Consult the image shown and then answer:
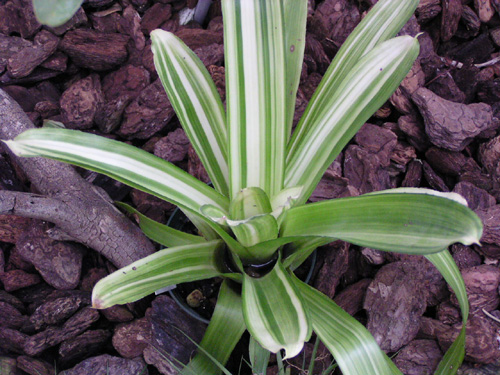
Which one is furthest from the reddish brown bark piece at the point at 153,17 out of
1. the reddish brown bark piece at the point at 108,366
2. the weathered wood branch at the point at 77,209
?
the reddish brown bark piece at the point at 108,366

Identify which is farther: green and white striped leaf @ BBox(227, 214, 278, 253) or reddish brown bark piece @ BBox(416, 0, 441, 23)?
reddish brown bark piece @ BBox(416, 0, 441, 23)

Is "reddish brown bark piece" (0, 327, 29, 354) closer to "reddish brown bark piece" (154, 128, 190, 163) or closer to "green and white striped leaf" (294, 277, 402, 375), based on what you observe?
"reddish brown bark piece" (154, 128, 190, 163)

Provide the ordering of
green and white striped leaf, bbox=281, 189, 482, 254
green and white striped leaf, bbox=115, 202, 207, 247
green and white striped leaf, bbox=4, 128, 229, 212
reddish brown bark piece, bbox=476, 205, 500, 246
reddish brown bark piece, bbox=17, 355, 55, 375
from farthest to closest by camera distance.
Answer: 1. reddish brown bark piece, bbox=476, 205, 500, 246
2. reddish brown bark piece, bbox=17, 355, 55, 375
3. green and white striped leaf, bbox=115, 202, 207, 247
4. green and white striped leaf, bbox=4, 128, 229, 212
5. green and white striped leaf, bbox=281, 189, 482, 254

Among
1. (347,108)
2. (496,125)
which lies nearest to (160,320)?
(347,108)

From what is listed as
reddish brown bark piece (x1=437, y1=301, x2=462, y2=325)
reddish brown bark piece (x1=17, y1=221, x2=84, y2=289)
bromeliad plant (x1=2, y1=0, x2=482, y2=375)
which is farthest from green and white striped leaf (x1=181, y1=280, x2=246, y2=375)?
reddish brown bark piece (x1=437, y1=301, x2=462, y2=325)

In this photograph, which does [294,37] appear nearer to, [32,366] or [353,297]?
[353,297]

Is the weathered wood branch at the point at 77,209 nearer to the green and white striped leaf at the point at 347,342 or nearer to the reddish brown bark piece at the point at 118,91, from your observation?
the reddish brown bark piece at the point at 118,91

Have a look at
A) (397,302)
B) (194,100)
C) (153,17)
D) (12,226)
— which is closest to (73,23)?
(153,17)
